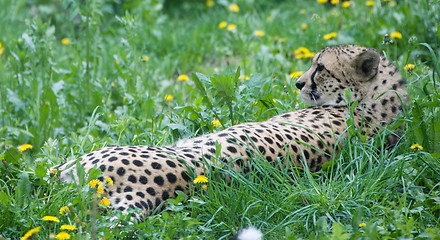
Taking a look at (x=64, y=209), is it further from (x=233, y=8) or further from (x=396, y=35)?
(x=233, y=8)

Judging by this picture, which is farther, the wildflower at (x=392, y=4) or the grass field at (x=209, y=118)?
the wildflower at (x=392, y=4)

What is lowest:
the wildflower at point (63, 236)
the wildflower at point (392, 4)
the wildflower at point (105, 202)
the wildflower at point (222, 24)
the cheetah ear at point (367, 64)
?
the wildflower at point (63, 236)

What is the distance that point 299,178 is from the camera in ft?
10.1

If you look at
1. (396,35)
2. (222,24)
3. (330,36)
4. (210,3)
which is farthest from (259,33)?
(210,3)

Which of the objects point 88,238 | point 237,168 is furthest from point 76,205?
point 237,168

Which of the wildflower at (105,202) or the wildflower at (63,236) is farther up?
the wildflower at (105,202)

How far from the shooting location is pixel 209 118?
4004 mm

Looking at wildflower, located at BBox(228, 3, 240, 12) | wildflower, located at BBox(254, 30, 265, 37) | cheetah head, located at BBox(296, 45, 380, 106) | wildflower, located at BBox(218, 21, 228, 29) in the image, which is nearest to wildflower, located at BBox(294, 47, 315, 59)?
wildflower, located at BBox(254, 30, 265, 37)

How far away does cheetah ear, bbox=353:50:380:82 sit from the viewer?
385 centimetres

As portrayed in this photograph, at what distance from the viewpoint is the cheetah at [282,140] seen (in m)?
2.83

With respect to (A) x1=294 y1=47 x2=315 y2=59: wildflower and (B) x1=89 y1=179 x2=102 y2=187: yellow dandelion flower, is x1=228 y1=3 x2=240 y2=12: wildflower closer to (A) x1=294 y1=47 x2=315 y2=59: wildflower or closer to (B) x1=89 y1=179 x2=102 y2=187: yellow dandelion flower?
(A) x1=294 y1=47 x2=315 y2=59: wildflower

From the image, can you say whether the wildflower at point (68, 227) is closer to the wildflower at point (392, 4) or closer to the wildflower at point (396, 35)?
the wildflower at point (396, 35)

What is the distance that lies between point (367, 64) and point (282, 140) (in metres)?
1.10

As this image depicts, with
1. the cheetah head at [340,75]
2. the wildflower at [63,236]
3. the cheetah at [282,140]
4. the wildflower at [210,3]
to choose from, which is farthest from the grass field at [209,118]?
the wildflower at [210,3]
